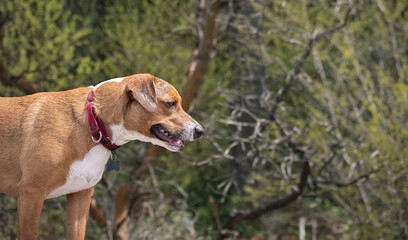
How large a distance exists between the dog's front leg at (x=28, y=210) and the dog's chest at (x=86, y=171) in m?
→ 0.11

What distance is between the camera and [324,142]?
5848 mm

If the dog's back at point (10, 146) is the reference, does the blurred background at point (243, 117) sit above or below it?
below

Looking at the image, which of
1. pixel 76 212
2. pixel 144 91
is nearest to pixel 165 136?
pixel 144 91

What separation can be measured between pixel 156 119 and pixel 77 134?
389 millimetres

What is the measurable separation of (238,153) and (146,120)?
19.0 feet

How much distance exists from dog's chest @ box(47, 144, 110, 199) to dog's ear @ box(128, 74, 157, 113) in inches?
12.3

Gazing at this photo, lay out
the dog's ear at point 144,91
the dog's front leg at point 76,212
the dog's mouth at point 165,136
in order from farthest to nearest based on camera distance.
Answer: the dog's front leg at point 76,212 → the dog's mouth at point 165,136 → the dog's ear at point 144,91

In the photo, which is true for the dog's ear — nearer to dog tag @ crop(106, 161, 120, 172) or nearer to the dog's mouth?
the dog's mouth

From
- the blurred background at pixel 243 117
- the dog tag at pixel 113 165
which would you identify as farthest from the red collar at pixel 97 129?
the blurred background at pixel 243 117

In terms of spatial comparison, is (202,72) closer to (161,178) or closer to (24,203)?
(161,178)

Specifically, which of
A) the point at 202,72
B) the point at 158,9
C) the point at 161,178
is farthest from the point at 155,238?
the point at 158,9

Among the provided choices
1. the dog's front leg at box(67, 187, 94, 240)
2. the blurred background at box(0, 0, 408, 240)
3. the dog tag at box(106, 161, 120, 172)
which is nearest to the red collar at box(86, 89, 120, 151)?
the dog tag at box(106, 161, 120, 172)

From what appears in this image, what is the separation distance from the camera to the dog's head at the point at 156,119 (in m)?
2.37

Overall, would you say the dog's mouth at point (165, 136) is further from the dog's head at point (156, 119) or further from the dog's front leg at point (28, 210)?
the dog's front leg at point (28, 210)
